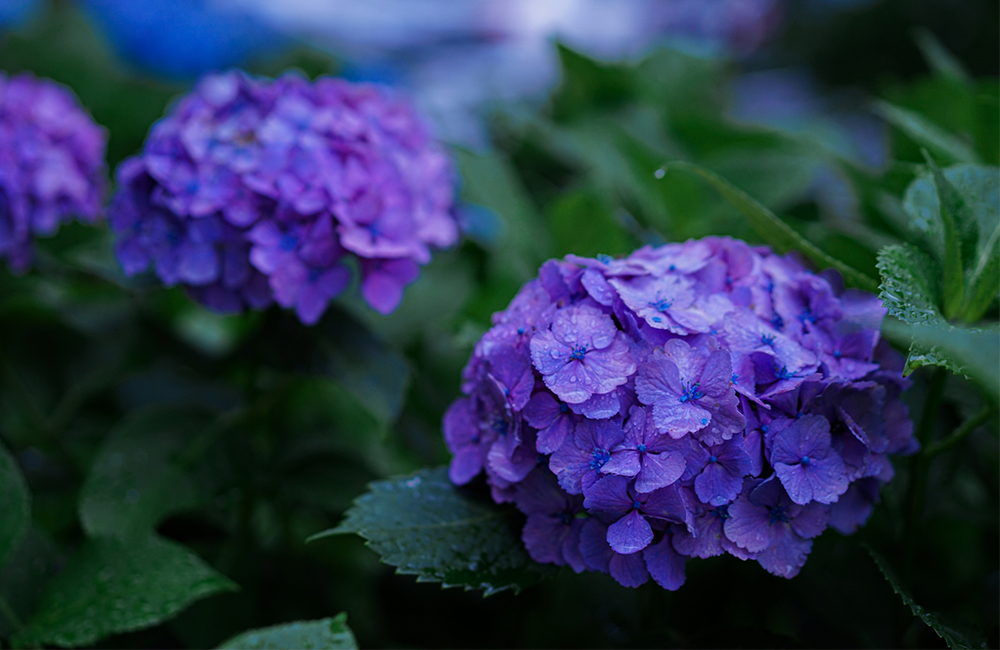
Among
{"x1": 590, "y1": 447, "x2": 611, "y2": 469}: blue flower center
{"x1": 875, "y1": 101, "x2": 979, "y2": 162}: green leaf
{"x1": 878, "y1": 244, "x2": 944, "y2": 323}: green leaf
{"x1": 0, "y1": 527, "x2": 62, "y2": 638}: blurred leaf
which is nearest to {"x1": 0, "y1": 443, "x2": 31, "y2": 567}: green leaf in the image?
{"x1": 0, "y1": 527, "x2": 62, "y2": 638}: blurred leaf

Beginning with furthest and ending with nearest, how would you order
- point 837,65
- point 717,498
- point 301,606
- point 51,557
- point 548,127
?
point 837,65, point 548,127, point 301,606, point 51,557, point 717,498

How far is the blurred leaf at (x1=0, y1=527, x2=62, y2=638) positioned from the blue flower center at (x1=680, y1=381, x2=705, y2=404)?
637 millimetres

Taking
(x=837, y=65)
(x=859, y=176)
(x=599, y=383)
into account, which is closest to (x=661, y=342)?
(x=599, y=383)

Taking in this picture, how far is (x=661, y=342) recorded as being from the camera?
57cm

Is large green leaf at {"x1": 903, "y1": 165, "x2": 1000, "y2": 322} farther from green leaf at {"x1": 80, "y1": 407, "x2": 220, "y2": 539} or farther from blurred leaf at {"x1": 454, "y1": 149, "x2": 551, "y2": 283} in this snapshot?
green leaf at {"x1": 80, "y1": 407, "x2": 220, "y2": 539}

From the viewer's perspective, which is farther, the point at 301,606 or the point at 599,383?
the point at 301,606

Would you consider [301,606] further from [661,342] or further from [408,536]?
[661,342]

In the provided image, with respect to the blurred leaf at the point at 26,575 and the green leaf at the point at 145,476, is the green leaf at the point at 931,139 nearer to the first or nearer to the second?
the green leaf at the point at 145,476

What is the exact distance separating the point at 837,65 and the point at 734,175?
2.95m

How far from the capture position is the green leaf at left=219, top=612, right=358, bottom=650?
0.57 m

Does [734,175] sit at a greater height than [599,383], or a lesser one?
lesser

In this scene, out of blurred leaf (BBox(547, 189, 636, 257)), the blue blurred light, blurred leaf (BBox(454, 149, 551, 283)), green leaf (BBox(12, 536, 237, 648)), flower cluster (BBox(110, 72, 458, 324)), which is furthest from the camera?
the blue blurred light

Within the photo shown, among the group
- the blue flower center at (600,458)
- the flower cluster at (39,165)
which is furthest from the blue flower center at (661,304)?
the flower cluster at (39,165)

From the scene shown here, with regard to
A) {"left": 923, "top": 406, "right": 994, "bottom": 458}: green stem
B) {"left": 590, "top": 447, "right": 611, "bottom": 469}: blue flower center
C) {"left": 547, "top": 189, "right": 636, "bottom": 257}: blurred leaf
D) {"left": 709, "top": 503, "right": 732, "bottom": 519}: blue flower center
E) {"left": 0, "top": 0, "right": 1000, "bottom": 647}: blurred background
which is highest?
{"left": 590, "top": 447, "right": 611, "bottom": 469}: blue flower center
